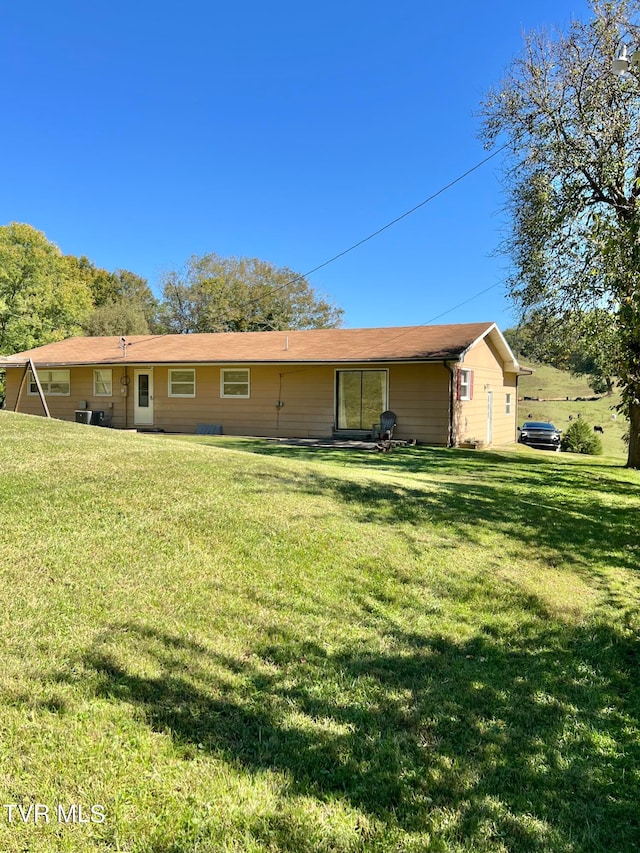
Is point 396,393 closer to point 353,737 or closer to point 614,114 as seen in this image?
point 614,114

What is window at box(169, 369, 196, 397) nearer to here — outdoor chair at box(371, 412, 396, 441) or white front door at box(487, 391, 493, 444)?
outdoor chair at box(371, 412, 396, 441)

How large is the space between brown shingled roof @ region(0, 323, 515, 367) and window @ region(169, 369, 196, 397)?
63cm

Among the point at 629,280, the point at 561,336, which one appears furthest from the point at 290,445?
the point at 629,280

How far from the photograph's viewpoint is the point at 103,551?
431 centimetres

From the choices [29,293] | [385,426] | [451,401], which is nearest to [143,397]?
[385,426]

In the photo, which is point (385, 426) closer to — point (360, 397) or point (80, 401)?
point (360, 397)

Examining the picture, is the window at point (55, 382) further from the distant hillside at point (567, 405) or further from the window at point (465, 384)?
the distant hillside at point (567, 405)

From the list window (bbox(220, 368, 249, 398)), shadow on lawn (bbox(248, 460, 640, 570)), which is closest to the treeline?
window (bbox(220, 368, 249, 398))

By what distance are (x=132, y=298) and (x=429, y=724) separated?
5084 cm

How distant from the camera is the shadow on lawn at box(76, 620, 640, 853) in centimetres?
223

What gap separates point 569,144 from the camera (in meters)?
11.9

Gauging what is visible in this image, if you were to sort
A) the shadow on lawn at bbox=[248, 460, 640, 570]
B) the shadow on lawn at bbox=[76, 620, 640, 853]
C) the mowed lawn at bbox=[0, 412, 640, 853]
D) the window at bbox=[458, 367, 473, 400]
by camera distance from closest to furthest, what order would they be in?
the mowed lawn at bbox=[0, 412, 640, 853]
the shadow on lawn at bbox=[76, 620, 640, 853]
the shadow on lawn at bbox=[248, 460, 640, 570]
the window at bbox=[458, 367, 473, 400]

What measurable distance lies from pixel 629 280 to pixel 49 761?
248 inches

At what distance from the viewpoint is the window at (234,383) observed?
18500mm
